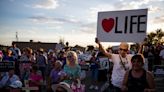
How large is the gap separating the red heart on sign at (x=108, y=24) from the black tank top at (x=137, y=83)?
66.3 inches

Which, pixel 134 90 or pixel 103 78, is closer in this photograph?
A: pixel 134 90

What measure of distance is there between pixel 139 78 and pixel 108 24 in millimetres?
1895

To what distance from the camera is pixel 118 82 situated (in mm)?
8430

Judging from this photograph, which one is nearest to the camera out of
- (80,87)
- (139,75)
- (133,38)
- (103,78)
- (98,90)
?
(139,75)

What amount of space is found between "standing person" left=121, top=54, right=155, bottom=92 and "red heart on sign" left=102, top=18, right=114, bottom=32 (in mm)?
1691

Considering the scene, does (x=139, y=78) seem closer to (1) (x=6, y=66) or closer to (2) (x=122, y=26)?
(2) (x=122, y=26)

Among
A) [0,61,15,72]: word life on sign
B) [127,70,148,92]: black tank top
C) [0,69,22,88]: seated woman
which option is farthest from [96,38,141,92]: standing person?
[0,61,15,72]: word life on sign

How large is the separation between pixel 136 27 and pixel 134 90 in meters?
1.77

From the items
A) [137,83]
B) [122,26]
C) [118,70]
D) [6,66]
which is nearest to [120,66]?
[118,70]

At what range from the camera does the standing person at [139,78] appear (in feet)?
23.9

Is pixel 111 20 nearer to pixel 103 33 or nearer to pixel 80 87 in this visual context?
pixel 103 33

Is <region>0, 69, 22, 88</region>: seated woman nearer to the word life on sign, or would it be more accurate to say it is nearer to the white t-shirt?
the word life on sign

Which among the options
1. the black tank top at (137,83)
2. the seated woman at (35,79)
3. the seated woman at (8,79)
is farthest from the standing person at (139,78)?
the seated woman at (35,79)

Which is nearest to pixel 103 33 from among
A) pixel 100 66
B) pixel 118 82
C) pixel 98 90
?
pixel 118 82
